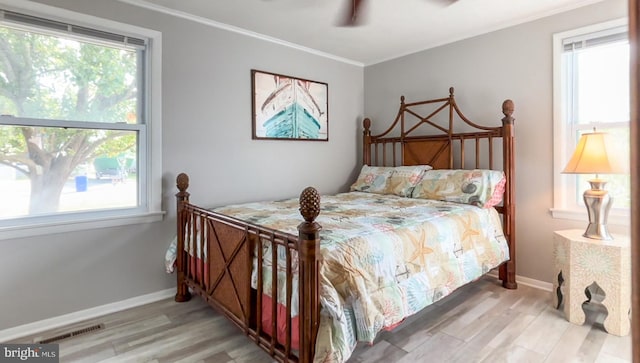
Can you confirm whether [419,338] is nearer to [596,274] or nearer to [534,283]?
[596,274]

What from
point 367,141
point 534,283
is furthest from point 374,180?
point 534,283

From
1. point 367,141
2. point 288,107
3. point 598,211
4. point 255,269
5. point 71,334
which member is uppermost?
point 288,107

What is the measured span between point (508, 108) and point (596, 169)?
0.85 meters

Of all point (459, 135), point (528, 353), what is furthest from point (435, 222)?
point (459, 135)

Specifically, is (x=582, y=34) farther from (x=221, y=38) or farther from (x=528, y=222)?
(x=221, y=38)

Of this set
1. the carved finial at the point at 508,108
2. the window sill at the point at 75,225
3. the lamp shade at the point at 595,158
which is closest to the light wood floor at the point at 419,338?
the window sill at the point at 75,225

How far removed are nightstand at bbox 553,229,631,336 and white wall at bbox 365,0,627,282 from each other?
0.53 meters

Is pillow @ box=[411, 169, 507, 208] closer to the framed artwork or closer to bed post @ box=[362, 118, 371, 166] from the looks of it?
bed post @ box=[362, 118, 371, 166]

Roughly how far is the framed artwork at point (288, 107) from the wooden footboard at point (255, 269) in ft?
3.62

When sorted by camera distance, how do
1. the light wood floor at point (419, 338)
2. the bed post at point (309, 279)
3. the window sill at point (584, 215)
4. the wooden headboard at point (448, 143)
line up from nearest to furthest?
the bed post at point (309, 279), the light wood floor at point (419, 338), the window sill at point (584, 215), the wooden headboard at point (448, 143)

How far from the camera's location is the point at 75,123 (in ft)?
7.84

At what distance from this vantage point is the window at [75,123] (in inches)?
86.4

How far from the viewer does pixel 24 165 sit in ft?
7.34

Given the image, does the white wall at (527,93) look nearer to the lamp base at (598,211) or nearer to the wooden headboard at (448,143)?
the wooden headboard at (448,143)
